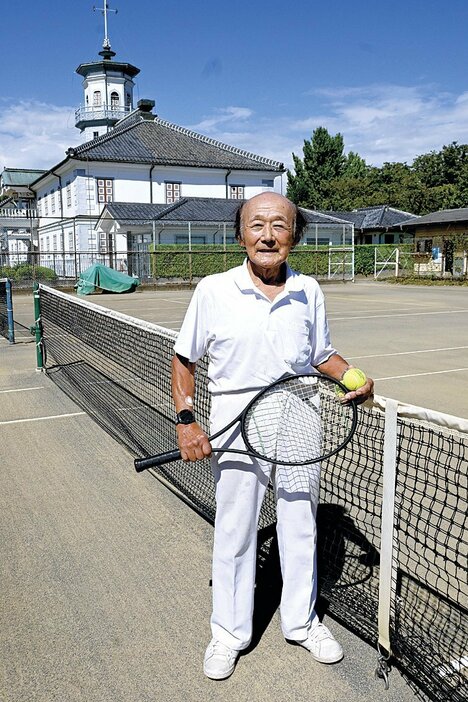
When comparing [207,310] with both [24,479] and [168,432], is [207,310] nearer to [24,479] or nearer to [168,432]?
[24,479]

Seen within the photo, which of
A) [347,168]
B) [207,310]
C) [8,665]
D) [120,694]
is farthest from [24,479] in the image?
[347,168]

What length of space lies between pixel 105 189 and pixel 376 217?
2279 cm

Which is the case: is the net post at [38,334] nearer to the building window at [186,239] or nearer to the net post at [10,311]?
the net post at [10,311]

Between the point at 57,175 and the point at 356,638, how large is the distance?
161 ft

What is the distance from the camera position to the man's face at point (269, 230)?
2.81 m

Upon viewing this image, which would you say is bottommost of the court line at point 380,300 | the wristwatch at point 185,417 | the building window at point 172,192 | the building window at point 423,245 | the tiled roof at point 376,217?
the court line at point 380,300

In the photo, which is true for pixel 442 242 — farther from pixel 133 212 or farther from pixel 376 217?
pixel 133 212

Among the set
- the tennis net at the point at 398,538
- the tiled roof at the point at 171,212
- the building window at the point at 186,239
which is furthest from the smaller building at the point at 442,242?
the tennis net at the point at 398,538

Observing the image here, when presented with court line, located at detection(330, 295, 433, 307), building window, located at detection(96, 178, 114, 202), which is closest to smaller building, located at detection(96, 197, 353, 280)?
building window, located at detection(96, 178, 114, 202)

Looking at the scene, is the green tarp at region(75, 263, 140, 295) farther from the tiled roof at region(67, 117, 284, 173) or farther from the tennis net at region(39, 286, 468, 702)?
the tennis net at region(39, 286, 468, 702)

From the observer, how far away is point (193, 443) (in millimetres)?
2783

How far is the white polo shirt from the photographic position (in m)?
2.77

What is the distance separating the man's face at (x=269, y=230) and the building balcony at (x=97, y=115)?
6029 centimetres

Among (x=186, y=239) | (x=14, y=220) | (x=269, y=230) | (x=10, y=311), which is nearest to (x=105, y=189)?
(x=186, y=239)
